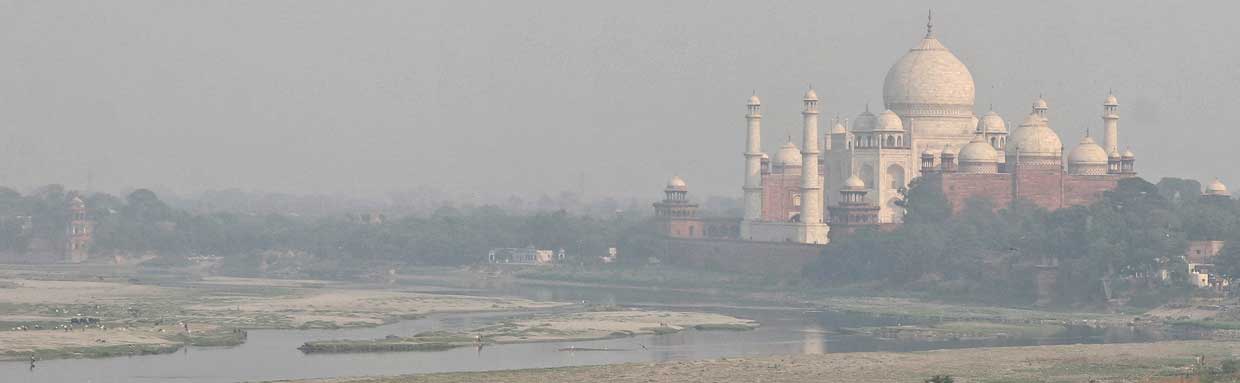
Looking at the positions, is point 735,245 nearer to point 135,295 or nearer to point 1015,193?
point 1015,193

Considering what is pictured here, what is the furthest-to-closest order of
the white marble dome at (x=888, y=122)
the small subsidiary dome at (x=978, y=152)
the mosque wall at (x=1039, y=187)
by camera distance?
the white marble dome at (x=888, y=122) → the small subsidiary dome at (x=978, y=152) → the mosque wall at (x=1039, y=187)

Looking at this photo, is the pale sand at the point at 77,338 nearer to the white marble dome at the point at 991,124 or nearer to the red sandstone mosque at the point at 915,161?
the red sandstone mosque at the point at 915,161

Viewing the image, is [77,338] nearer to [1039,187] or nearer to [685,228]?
[1039,187]

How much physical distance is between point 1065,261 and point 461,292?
28.1 m

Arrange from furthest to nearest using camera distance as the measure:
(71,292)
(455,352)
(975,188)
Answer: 1. (975,188)
2. (71,292)
3. (455,352)

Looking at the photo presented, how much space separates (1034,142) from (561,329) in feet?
132

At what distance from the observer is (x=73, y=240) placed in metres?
146

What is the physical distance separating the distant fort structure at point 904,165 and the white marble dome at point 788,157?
73 millimetres

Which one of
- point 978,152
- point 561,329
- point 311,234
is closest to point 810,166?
point 978,152

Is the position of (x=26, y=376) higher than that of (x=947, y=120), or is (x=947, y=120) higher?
(x=947, y=120)

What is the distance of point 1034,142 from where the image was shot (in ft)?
383

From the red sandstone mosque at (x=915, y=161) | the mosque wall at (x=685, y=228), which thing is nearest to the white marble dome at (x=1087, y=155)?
the red sandstone mosque at (x=915, y=161)

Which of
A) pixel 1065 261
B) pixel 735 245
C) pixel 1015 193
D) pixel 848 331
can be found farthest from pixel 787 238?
pixel 848 331

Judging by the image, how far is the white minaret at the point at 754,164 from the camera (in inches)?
4855
